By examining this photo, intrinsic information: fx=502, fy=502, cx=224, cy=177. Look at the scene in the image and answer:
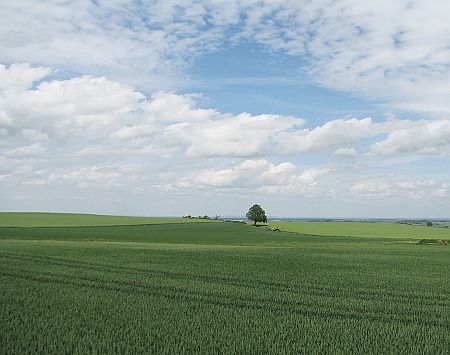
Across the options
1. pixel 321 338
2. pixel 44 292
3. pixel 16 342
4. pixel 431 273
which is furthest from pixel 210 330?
pixel 431 273

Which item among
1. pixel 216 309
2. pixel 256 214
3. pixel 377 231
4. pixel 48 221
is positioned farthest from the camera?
pixel 256 214

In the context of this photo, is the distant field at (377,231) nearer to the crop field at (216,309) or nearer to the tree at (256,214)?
the tree at (256,214)

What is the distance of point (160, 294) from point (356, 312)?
6.01 meters

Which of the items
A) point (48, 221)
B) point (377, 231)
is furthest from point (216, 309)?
point (48, 221)

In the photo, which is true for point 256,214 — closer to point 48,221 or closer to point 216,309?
point 48,221

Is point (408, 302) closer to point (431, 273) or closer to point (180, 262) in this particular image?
point (431, 273)

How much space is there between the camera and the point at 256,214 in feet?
423

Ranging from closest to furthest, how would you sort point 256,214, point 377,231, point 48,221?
point 377,231 → point 48,221 → point 256,214

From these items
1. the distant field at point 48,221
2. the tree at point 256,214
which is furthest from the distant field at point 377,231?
the distant field at point 48,221

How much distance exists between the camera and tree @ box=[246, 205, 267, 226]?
129 metres

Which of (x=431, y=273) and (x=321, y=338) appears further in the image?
(x=431, y=273)

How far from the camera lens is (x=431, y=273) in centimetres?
2475

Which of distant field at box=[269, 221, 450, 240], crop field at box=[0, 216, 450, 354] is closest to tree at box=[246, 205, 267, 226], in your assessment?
distant field at box=[269, 221, 450, 240]

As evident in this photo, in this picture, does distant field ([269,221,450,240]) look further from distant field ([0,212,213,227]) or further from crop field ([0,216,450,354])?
crop field ([0,216,450,354])
